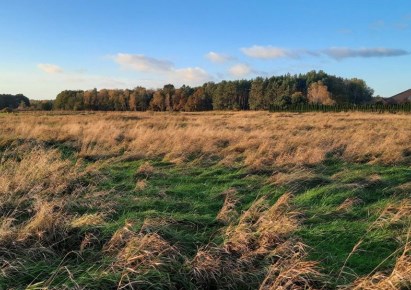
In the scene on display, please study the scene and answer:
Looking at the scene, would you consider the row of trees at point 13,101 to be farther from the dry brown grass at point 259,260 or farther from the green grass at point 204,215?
the dry brown grass at point 259,260

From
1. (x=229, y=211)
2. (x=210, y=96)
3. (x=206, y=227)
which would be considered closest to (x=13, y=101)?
(x=210, y=96)

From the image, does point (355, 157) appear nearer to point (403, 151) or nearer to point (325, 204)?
point (403, 151)

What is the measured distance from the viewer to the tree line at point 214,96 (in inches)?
3588

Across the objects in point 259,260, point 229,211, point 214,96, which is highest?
point 214,96

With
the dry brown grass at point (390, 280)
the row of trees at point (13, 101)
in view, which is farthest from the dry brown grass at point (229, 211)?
the row of trees at point (13, 101)

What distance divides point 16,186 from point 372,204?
18.1 ft

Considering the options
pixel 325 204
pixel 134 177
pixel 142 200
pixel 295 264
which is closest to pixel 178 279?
pixel 295 264

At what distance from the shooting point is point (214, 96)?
323 feet

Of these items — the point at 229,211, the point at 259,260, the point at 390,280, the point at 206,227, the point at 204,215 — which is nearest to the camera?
the point at 390,280

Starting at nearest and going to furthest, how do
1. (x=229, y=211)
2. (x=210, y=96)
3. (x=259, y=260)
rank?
(x=259, y=260), (x=229, y=211), (x=210, y=96)

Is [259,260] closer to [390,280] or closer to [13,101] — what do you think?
[390,280]

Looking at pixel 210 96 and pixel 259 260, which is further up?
pixel 210 96

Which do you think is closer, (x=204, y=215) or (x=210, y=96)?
(x=204, y=215)

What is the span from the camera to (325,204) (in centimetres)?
573
